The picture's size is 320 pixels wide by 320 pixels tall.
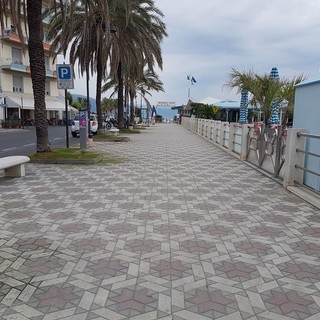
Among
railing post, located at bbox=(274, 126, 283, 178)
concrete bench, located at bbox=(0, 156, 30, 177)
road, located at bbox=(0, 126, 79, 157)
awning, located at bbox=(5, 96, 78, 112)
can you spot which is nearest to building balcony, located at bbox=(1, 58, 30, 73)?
awning, located at bbox=(5, 96, 78, 112)

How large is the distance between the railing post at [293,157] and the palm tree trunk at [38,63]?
7317mm

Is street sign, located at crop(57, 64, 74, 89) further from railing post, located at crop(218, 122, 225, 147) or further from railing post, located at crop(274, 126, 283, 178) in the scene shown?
railing post, located at crop(218, 122, 225, 147)

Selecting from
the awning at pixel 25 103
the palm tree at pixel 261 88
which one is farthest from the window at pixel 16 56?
the palm tree at pixel 261 88

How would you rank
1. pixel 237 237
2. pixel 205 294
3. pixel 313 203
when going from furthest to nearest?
1. pixel 313 203
2. pixel 237 237
3. pixel 205 294

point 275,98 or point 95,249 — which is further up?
point 275,98

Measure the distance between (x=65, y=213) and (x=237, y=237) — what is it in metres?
2.62

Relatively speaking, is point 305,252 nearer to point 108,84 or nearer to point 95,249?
point 95,249

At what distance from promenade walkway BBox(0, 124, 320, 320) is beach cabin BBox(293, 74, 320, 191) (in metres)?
0.60

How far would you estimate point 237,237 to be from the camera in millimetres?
4598

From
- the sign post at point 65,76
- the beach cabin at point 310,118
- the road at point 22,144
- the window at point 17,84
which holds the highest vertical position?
the window at point 17,84

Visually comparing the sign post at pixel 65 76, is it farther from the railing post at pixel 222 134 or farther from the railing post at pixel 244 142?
the railing post at pixel 222 134

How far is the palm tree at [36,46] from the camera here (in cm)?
1038

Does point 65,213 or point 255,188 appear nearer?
point 65,213

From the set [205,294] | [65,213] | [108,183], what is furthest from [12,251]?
[108,183]
